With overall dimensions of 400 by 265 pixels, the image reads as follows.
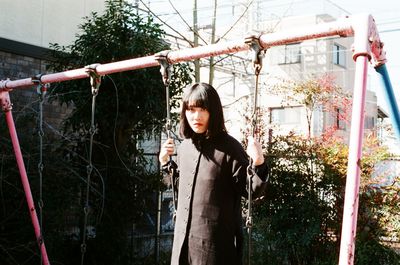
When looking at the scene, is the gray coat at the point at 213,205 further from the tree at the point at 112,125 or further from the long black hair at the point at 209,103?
the tree at the point at 112,125

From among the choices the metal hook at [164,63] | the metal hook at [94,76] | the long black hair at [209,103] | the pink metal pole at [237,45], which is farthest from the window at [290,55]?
the long black hair at [209,103]

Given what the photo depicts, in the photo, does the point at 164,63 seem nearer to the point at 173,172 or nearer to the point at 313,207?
the point at 173,172

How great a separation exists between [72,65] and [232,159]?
13.1 feet

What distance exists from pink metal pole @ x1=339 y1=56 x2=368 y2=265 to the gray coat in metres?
0.40

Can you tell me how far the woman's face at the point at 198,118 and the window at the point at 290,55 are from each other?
52.7 ft

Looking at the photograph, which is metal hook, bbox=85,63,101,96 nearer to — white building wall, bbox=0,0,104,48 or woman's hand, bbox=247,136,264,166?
woman's hand, bbox=247,136,264,166

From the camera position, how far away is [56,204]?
16.9 ft

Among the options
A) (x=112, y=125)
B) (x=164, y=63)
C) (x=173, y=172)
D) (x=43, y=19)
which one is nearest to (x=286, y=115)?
(x=43, y=19)

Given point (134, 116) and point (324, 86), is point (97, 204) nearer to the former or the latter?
point (134, 116)

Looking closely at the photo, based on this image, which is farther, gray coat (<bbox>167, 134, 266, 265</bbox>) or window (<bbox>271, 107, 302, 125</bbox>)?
window (<bbox>271, 107, 302, 125</bbox>)

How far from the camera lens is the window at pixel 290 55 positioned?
18.1 meters

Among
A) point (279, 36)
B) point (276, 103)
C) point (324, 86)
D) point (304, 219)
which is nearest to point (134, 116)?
point (304, 219)

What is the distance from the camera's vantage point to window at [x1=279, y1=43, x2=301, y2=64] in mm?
18141

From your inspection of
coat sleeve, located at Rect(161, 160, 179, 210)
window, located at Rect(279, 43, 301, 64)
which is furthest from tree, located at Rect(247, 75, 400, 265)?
window, located at Rect(279, 43, 301, 64)
